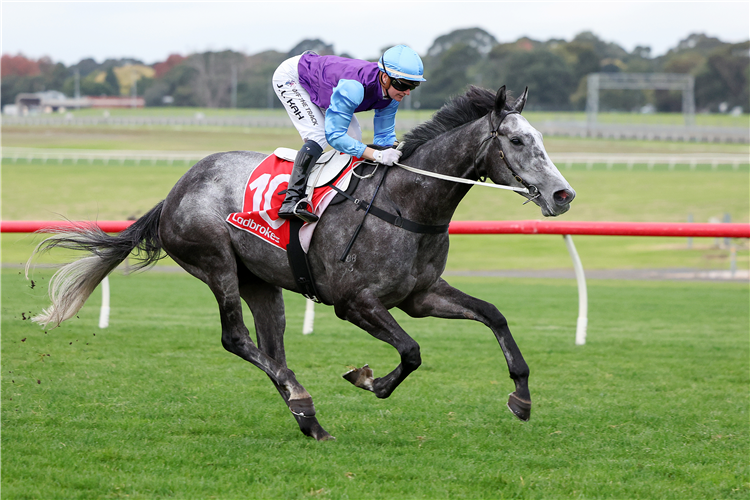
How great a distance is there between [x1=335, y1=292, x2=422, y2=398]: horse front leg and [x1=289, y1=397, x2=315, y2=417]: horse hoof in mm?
361

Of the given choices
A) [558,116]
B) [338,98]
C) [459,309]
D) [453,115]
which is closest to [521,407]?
[459,309]

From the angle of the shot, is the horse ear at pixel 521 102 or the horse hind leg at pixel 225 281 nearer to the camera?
the horse ear at pixel 521 102

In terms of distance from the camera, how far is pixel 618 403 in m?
5.27

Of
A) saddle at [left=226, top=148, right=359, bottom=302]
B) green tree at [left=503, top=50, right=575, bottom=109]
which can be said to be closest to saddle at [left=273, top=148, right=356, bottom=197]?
saddle at [left=226, top=148, right=359, bottom=302]

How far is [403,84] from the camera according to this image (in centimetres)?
418

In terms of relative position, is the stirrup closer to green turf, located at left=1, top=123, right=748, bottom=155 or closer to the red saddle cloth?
the red saddle cloth

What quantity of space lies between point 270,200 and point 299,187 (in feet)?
0.75

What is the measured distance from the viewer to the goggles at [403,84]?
415 cm

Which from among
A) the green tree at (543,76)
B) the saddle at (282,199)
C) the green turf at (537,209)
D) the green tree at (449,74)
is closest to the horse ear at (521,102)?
the saddle at (282,199)

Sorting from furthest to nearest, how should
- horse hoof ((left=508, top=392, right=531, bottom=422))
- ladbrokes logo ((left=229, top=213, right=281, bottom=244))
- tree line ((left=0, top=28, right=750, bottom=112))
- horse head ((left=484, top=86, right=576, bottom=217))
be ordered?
tree line ((left=0, top=28, right=750, bottom=112)), ladbrokes logo ((left=229, top=213, right=281, bottom=244)), horse hoof ((left=508, top=392, right=531, bottom=422)), horse head ((left=484, top=86, right=576, bottom=217))

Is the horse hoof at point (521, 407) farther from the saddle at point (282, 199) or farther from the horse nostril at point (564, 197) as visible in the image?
the saddle at point (282, 199)

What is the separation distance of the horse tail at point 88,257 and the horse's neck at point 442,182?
1.78m

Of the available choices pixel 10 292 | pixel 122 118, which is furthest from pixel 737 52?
pixel 10 292

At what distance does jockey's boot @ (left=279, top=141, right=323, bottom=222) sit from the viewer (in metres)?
4.33
